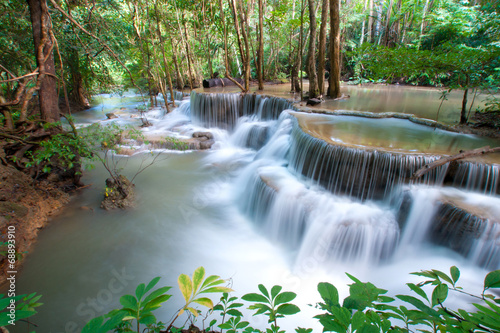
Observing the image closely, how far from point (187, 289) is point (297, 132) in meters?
5.74

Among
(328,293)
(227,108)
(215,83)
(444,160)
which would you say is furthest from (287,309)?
(215,83)

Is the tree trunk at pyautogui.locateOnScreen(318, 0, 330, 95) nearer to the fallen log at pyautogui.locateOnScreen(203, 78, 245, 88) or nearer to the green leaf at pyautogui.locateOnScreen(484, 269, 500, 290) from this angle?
the fallen log at pyautogui.locateOnScreen(203, 78, 245, 88)

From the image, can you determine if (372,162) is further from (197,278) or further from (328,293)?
(197,278)

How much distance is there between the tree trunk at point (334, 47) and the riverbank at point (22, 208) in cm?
935

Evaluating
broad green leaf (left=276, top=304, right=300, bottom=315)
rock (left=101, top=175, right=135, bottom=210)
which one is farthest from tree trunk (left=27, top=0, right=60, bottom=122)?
broad green leaf (left=276, top=304, right=300, bottom=315)

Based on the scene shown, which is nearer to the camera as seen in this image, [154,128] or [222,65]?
[154,128]

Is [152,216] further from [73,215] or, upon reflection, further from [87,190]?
[87,190]

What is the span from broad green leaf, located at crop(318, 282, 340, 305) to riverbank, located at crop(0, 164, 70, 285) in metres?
4.75

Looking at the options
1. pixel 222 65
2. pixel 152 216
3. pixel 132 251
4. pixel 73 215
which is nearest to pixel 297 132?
pixel 152 216

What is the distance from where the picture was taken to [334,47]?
30.3ft

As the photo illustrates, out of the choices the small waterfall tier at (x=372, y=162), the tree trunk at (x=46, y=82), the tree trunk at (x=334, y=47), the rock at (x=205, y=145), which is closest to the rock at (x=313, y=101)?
the tree trunk at (x=334, y=47)

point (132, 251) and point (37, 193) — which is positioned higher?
point (37, 193)

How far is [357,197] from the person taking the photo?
4973 mm

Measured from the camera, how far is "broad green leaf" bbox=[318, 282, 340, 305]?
1.01m
